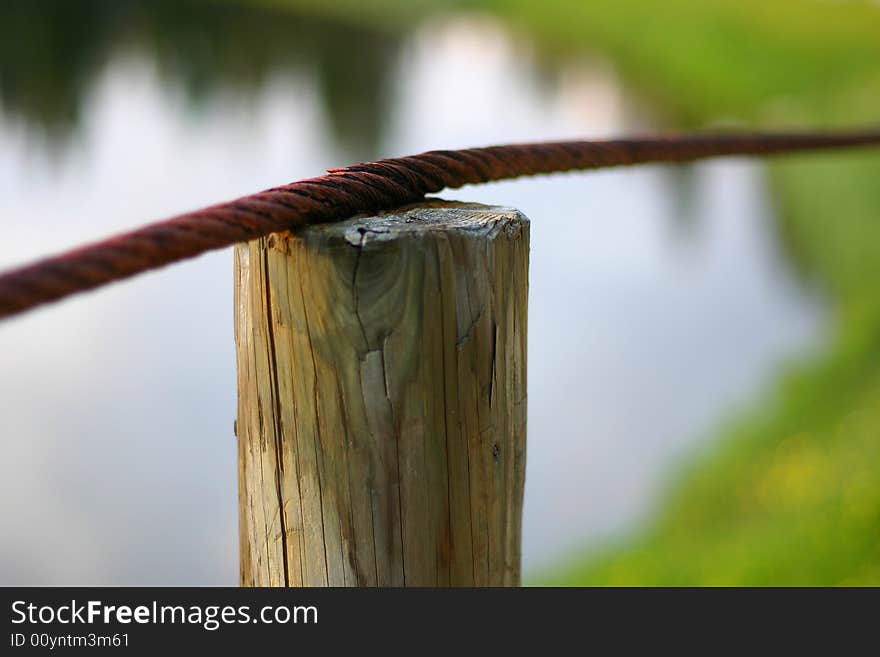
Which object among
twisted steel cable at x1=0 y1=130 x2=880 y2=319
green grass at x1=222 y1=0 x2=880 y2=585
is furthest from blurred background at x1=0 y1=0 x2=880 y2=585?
twisted steel cable at x1=0 y1=130 x2=880 y2=319

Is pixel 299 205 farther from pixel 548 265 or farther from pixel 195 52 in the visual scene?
pixel 195 52

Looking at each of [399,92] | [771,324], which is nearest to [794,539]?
[771,324]

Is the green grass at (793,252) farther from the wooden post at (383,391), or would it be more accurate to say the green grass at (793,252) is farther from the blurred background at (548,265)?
the wooden post at (383,391)

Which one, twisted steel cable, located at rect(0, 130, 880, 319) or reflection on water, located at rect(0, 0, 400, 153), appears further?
reflection on water, located at rect(0, 0, 400, 153)

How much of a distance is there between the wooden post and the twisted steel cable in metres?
0.04

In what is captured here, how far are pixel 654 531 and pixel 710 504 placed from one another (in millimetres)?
331

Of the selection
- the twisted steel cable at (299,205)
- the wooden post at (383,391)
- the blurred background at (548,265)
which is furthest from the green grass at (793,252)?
the wooden post at (383,391)

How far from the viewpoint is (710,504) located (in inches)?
189

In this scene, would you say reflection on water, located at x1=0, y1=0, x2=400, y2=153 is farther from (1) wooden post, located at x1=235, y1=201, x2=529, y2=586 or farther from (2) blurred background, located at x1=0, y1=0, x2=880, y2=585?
(1) wooden post, located at x1=235, y1=201, x2=529, y2=586

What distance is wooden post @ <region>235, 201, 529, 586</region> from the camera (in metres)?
0.90

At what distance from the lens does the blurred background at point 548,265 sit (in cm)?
509

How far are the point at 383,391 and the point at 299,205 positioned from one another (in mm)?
205

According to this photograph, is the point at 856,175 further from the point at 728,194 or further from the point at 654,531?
the point at 654,531

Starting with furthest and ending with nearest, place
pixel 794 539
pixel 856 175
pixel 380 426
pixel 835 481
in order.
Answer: pixel 856 175 → pixel 835 481 → pixel 794 539 → pixel 380 426
